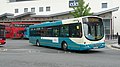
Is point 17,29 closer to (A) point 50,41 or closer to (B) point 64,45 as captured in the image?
(A) point 50,41

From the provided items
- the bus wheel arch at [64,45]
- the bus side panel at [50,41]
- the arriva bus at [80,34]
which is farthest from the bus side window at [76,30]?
the bus side panel at [50,41]

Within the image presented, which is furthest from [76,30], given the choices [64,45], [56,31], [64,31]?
[56,31]

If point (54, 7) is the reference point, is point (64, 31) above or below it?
below

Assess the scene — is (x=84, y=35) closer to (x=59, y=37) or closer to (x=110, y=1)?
(x=59, y=37)

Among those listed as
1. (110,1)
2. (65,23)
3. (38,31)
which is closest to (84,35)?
(65,23)

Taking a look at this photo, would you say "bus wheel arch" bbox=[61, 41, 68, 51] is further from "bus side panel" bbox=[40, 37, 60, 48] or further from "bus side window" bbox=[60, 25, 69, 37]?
"bus side panel" bbox=[40, 37, 60, 48]

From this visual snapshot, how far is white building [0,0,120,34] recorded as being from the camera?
188ft

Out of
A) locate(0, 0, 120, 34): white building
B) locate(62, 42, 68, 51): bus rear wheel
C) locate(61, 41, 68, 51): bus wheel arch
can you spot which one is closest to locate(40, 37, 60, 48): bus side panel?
locate(61, 41, 68, 51): bus wheel arch

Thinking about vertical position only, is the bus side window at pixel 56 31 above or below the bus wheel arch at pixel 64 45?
above

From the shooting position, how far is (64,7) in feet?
210

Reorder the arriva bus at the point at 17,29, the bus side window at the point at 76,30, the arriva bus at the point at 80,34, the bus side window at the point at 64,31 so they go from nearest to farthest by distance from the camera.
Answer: the arriva bus at the point at 80,34
the bus side window at the point at 76,30
the bus side window at the point at 64,31
the arriva bus at the point at 17,29

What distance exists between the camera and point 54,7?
6525 centimetres

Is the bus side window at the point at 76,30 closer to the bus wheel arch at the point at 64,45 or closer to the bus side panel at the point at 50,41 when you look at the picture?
the bus wheel arch at the point at 64,45

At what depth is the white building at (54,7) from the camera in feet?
188
